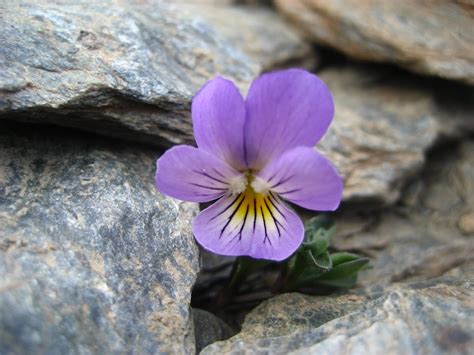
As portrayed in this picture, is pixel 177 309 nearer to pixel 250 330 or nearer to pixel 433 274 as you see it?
pixel 250 330

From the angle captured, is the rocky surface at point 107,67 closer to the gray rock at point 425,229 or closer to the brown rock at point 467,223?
the gray rock at point 425,229

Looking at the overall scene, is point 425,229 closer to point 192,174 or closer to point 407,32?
point 407,32

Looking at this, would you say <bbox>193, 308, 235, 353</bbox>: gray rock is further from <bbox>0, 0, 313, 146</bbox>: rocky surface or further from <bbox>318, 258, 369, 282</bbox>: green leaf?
<bbox>0, 0, 313, 146</bbox>: rocky surface

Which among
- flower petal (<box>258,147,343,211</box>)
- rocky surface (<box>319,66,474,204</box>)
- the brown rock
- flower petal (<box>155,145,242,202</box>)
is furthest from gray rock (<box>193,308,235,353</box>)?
the brown rock

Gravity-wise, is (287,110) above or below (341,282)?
above

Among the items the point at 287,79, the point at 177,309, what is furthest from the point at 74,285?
the point at 287,79

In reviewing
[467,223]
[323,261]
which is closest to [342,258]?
[323,261]

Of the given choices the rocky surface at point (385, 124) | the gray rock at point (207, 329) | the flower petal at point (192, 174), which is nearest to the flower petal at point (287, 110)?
the flower petal at point (192, 174)
